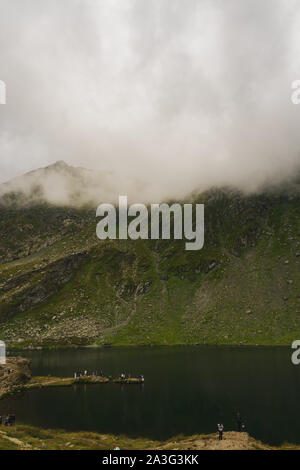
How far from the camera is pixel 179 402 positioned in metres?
63.1

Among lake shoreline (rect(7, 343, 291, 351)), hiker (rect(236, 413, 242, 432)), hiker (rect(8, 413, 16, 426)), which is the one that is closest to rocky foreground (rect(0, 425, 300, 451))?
hiker (rect(236, 413, 242, 432))

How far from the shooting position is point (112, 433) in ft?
164

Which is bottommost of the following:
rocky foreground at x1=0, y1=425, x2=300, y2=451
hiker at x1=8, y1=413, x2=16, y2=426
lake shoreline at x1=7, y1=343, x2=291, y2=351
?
rocky foreground at x1=0, y1=425, x2=300, y2=451

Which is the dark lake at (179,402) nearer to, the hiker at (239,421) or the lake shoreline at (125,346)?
the hiker at (239,421)

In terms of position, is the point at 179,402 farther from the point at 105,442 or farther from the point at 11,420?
the point at 11,420

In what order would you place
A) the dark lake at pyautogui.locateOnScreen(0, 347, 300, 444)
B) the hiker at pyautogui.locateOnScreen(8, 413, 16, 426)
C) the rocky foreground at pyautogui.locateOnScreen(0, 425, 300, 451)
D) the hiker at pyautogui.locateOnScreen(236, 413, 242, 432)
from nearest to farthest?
the rocky foreground at pyautogui.locateOnScreen(0, 425, 300, 451) < the hiker at pyautogui.locateOnScreen(236, 413, 242, 432) < the dark lake at pyautogui.locateOnScreen(0, 347, 300, 444) < the hiker at pyautogui.locateOnScreen(8, 413, 16, 426)

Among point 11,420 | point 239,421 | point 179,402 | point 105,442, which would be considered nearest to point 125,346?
point 179,402

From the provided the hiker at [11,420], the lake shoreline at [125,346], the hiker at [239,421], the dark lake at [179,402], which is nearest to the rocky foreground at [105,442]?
the dark lake at [179,402]

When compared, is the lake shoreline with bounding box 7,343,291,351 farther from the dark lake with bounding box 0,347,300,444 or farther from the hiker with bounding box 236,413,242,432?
the hiker with bounding box 236,413,242,432

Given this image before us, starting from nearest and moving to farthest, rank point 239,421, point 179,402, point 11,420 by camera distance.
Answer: point 239,421, point 11,420, point 179,402

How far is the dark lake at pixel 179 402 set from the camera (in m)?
51.5

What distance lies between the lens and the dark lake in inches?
2026

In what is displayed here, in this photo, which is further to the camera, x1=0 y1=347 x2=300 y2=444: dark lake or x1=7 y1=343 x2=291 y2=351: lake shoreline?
x1=7 y1=343 x2=291 y2=351: lake shoreline

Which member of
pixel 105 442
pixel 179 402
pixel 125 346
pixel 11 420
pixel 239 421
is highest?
pixel 125 346
